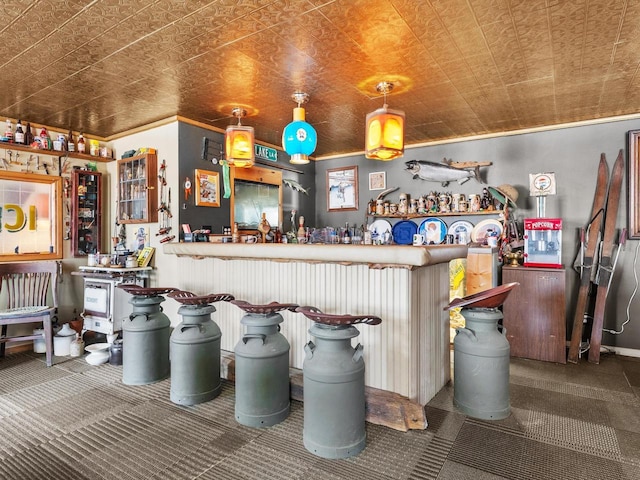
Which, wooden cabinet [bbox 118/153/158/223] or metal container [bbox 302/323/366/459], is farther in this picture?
wooden cabinet [bbox 118/153/158/223]

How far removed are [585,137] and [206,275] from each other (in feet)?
14.8

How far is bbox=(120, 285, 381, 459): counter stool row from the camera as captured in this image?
85.5 inches

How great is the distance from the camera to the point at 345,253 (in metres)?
2.62

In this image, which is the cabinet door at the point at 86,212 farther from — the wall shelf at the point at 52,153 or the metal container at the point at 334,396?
the metal container at the point at 334,396

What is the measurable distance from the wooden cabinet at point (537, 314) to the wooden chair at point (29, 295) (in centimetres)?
472

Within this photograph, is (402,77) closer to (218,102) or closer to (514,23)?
(514,23)

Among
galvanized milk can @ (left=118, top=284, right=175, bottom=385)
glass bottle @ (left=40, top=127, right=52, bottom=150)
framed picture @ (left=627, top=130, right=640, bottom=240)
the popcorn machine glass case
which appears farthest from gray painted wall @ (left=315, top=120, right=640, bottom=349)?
glass bottle @ (left=40, top=127, right=52, bottom=150)

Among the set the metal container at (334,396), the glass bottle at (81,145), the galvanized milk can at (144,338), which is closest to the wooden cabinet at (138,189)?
the glass bottle at (81,145)

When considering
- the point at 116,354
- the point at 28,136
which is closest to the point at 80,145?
the point at 28,136

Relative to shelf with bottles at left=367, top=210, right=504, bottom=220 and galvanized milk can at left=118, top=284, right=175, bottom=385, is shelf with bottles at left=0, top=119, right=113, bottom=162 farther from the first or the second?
shelf with bottles at left=367, top=210, right=504, bottom=220

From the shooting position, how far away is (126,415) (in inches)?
105

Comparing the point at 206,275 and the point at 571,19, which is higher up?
the point at 571,19

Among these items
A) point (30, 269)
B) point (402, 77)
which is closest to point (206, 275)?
point (30, 269)

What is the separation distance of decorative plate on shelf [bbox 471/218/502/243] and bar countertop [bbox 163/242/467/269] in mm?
2132
